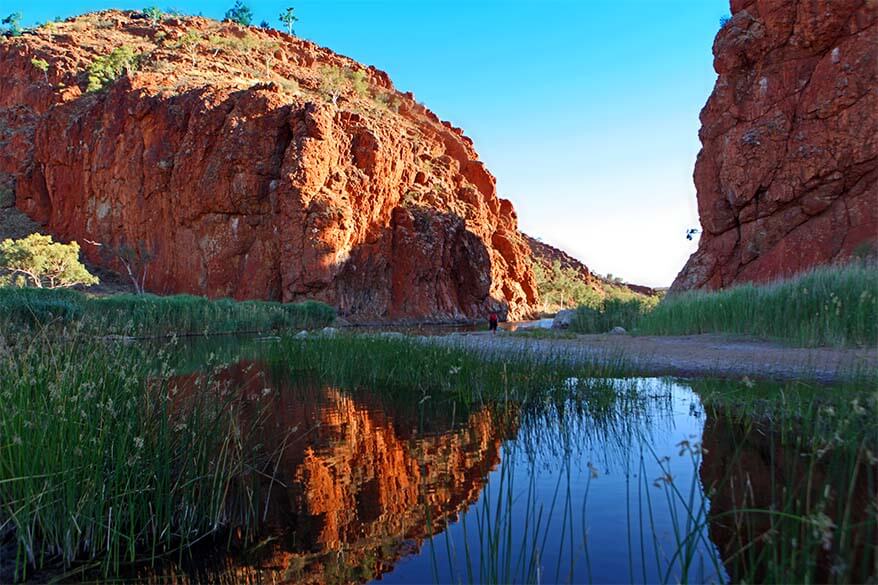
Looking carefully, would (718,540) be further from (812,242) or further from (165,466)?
(812,242)

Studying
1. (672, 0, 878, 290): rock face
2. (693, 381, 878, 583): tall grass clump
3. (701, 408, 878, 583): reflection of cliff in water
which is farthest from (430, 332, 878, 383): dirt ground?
(672, 0, 878, 290): rock face

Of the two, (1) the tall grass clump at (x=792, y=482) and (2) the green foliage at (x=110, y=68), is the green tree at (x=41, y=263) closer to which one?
(2) the green foliage at (x=110, y=68)

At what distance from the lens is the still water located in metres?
3.25

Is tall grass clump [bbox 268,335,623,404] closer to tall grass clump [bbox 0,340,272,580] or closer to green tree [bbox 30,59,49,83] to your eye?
tall grass clump [bbox 0,340,272,580]

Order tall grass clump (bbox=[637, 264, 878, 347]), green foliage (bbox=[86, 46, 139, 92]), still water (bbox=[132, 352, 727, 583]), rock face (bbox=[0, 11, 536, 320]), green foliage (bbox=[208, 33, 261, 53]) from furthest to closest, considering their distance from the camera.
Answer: green foliage (bbox=[208, 33, 261, 53]) < green foliage (bbox=[86, 46, 139, 92]) < rock face (bbox=[0, 11, 536, 320]) < tall grass clump (bbox=[637, 264, 878, 347]) < still water (bbox=[132, 352, 727, 583])

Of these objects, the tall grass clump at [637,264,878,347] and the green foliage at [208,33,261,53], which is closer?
the tall grass clump at [637,264,878,347]

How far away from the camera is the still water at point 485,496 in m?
3.25

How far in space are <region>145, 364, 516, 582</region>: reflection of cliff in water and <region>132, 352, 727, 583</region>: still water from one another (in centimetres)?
1

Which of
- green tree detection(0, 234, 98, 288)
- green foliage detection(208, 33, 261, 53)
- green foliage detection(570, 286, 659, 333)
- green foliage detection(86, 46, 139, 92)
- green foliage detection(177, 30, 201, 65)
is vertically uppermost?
green foliage detection(208, 33, 261, 53)

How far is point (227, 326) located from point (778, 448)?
24.8 meters

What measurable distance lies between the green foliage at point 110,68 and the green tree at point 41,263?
2272 centimetres

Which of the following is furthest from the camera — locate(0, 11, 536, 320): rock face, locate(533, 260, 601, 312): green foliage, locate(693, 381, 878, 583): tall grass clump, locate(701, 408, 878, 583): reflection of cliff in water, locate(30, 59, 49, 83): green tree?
locate(533, 260, 601, 312): green foliage

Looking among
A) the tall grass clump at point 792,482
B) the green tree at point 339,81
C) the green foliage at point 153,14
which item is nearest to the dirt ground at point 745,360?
the tall grass clump at point 792,482

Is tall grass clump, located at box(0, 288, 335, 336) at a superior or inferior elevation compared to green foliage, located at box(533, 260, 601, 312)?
inferior
